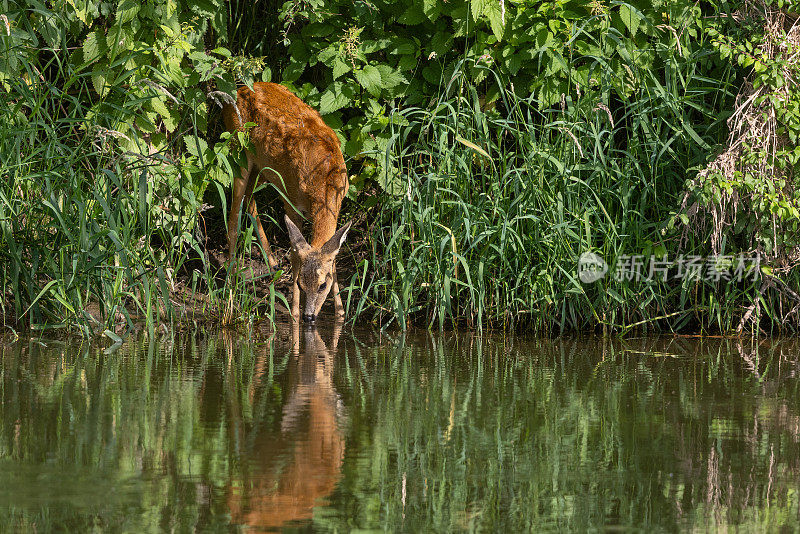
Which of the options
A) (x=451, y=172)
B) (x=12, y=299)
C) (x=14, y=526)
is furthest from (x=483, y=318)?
(x=14, y=526)

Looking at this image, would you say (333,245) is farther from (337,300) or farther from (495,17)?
(495,17)

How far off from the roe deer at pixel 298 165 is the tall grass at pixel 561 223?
0.66 m

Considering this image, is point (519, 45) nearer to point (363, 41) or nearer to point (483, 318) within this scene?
point (363, 41)

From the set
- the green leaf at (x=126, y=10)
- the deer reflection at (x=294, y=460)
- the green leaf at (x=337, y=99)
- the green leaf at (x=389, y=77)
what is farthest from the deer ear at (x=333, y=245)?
the deer reflection at (x=294, y=460)

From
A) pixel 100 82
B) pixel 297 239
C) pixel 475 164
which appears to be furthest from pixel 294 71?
pixel 475 164

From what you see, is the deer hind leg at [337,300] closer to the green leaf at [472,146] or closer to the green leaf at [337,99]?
the green leaf at [337,99]

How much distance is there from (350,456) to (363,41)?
4.85 m

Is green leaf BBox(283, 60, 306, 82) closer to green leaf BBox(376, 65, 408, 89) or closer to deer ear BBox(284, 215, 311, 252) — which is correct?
green leaf BBox(376, 65, 408, 89)

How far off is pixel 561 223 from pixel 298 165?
235 centimetres

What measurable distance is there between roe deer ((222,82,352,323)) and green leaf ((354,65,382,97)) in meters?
0.57

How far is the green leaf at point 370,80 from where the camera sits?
7922 mm

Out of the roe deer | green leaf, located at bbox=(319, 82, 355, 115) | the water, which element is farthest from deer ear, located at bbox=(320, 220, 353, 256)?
the water

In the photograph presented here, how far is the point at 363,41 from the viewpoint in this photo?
26.7 ft

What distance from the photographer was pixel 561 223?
6.90 meters
